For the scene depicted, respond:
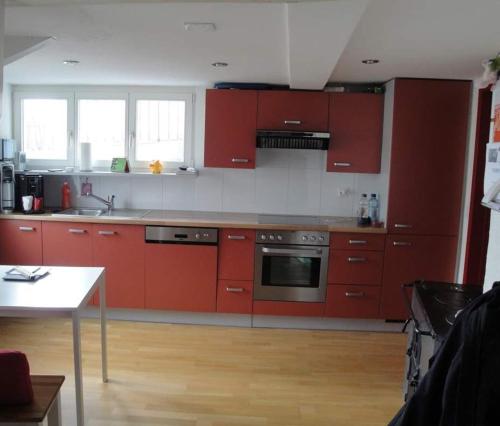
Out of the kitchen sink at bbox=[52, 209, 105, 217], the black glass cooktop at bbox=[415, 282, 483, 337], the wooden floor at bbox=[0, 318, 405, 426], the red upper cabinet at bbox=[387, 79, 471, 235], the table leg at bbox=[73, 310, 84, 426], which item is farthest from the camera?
the kitchen sink at bbox=[52, 209, 105, 217]

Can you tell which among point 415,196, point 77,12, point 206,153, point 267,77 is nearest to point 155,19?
point 77,12

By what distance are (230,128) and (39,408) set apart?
108 inches

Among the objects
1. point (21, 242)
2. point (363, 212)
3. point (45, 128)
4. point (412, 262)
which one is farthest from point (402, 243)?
point (45, 128)

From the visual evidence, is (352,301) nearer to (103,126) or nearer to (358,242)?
(358,242)

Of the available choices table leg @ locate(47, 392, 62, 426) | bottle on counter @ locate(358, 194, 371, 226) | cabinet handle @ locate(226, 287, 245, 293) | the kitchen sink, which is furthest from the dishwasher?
table leg @ locate(47, 392, 62, 426)

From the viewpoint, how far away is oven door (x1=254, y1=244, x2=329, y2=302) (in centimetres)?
371

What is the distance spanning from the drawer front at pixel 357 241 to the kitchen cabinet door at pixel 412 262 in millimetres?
76

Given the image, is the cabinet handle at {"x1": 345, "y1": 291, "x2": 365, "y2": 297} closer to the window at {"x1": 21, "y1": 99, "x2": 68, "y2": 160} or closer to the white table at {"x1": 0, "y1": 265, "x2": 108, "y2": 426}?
the white table at {"x1": 0, "y1": 265, "x2": 108, "y2": 426}

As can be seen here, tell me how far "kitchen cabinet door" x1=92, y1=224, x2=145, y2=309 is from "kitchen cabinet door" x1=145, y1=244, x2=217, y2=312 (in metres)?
0.08

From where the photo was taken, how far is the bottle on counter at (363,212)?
149 inches

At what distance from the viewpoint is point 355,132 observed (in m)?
3.83

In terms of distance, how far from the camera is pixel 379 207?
393 centimetres

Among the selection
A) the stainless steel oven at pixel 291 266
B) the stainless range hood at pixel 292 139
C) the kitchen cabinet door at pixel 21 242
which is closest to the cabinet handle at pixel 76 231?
the kitchen cabinet door at pixel 21 242

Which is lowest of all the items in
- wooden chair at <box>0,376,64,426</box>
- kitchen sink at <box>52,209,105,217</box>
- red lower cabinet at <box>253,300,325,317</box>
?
red lower cabinet at <box>253,300,325,317</box>
